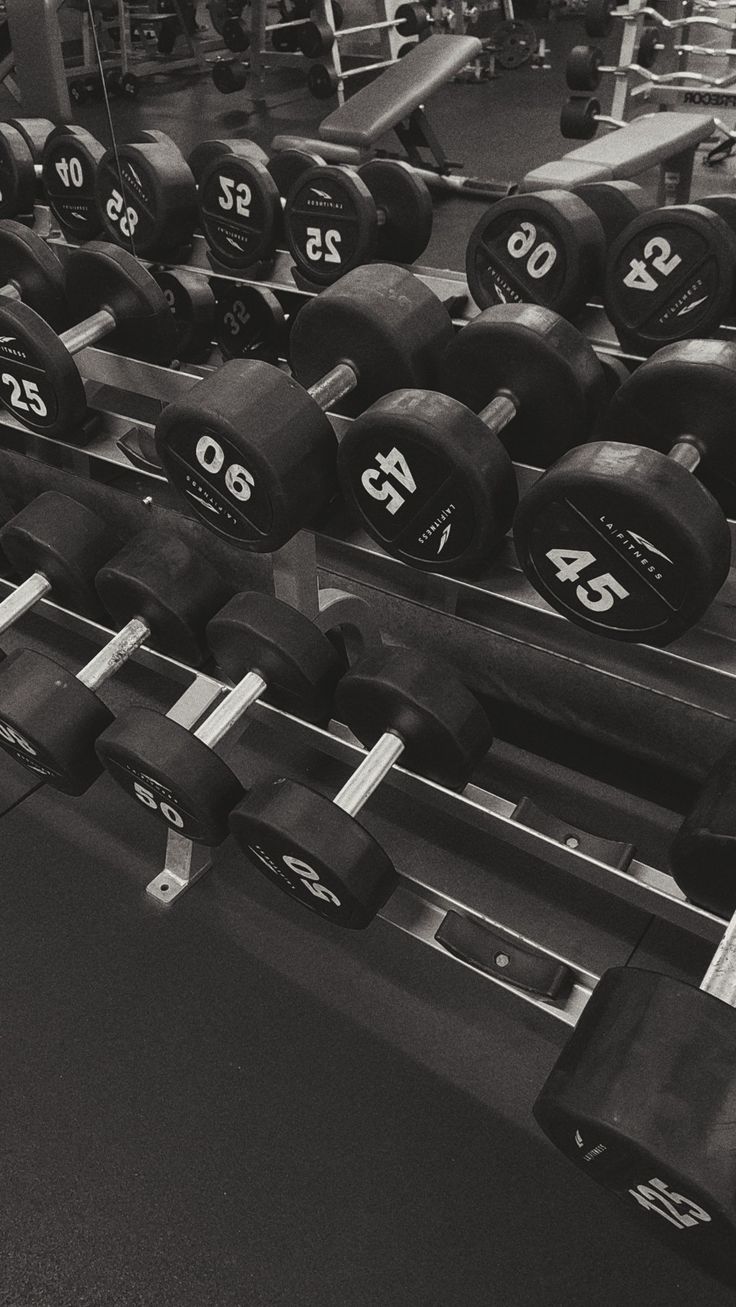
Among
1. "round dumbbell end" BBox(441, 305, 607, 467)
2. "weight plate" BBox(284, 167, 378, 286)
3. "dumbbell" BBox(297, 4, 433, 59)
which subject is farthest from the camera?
"dumbbell" BBox(297, 4, 433, 59)

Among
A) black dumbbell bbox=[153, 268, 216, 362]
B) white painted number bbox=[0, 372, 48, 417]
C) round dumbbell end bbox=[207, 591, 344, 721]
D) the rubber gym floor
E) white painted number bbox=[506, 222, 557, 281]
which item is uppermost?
white painted number bbox=[506, 222, 557, 281]

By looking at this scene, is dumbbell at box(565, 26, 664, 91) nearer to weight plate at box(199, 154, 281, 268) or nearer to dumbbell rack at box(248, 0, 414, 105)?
dumbbell rack at box(248, 0, 414, 105)

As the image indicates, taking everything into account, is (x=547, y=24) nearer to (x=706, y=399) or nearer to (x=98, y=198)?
(x=98, y=198)

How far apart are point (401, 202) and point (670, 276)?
24.9 inches

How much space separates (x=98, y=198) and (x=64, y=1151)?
141cm

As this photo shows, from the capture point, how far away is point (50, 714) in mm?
1084

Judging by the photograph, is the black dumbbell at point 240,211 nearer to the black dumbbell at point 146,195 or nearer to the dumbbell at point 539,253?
the black dumbbell at point 146,195

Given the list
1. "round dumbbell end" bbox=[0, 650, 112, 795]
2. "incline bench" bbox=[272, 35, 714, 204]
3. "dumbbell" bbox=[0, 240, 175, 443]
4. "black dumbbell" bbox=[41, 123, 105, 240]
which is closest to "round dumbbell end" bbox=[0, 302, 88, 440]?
"dumbbell" bbox=[0, 240, 175, 443]

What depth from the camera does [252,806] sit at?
0.96m

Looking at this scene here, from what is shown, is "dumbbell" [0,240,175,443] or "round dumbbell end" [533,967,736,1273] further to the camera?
"dumbbell" [0,240,175,443]

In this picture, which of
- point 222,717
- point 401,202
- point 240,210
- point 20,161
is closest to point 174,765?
point 222,717

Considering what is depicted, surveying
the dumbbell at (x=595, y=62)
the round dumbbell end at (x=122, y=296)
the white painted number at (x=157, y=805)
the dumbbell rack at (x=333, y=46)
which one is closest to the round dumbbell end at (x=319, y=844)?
the white painted number at (x=157, y=805)

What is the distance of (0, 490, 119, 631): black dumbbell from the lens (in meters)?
1.27

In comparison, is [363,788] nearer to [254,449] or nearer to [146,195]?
[254,449]
